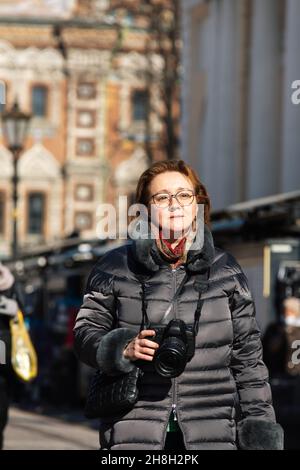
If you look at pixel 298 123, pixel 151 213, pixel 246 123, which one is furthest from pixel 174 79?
pixel 151 213

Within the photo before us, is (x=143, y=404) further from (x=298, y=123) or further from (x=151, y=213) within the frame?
(x=298, y=123)

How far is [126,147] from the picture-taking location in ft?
241

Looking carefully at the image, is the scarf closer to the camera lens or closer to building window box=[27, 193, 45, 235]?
the camera lens

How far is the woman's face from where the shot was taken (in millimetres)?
5871

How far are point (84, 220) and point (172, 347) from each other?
6662 cm

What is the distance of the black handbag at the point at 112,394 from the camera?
5672mm

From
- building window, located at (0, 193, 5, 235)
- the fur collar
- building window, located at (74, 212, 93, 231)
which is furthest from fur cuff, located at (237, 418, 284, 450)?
building window, located at (74, 212, 93, 231)

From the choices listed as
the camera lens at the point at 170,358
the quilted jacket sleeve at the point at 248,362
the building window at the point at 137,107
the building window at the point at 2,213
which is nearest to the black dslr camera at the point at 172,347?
the camera lens at the point at 170,358

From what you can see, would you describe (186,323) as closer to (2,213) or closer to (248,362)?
(248,362)

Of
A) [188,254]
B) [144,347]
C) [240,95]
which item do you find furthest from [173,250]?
[240,95]

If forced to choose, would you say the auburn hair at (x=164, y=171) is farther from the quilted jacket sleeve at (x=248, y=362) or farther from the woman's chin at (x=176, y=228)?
the quilted jacket sleeve at (x=248, y=362)

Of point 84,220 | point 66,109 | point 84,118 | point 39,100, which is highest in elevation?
point 39,100

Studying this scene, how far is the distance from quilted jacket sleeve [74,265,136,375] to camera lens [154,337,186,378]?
8.0 inches

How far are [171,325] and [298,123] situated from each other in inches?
1017
